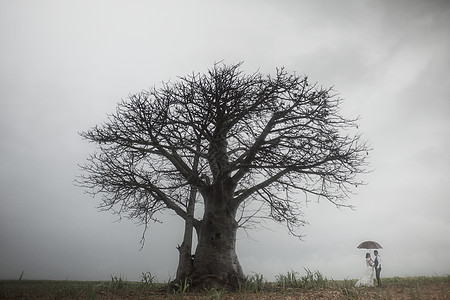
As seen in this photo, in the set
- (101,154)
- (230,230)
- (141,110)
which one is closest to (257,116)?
(141,110)

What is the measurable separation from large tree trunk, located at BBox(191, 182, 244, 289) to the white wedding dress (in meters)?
5.13

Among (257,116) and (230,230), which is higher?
(257,116)

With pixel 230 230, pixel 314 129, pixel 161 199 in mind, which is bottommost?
pixel 230 230

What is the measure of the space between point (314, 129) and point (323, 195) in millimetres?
2212

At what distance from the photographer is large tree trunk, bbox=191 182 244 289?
29.3 ft

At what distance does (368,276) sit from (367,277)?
0.22ft

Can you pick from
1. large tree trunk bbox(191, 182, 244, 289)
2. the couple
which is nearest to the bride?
the couple

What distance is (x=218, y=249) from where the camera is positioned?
30.8 feet

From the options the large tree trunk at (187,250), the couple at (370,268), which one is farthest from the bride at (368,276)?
the large tree trunk at (187,250)

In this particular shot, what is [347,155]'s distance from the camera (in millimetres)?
9406

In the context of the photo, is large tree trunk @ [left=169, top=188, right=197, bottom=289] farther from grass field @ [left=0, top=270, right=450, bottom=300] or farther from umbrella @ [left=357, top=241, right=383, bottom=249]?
umbrella @ [left=357, top=241, right=383, bottom=249]

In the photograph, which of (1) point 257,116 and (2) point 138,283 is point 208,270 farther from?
(1) point 257,116

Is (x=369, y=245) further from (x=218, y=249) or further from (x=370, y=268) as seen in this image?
(x=218, y=249)

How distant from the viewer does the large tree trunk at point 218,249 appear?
8945 mm
